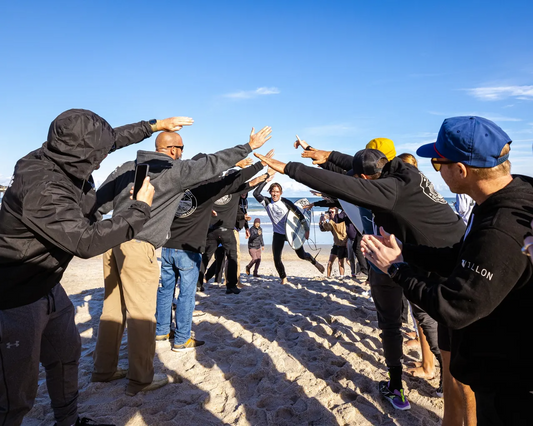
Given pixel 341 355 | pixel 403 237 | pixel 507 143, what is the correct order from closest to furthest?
pixel 507 143, pixel 403 237, pixel 341 355

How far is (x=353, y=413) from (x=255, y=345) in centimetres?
164

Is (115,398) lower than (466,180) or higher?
lower

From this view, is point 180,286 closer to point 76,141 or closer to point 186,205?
point 186,205

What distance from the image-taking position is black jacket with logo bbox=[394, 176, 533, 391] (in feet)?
4.24

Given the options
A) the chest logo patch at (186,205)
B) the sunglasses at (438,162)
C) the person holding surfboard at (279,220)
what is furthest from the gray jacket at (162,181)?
the person holding surfboard at (279,220)

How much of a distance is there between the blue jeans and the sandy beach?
0.87 feet

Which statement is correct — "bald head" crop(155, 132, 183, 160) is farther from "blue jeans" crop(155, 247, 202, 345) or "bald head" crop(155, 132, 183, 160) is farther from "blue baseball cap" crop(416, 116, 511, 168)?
"blue baseball cap" crop(416, 116, 511, 168)

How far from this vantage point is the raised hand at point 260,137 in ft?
11.8

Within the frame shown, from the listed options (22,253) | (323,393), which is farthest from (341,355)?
(22,253)

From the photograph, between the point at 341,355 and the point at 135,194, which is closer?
the point at 135,194

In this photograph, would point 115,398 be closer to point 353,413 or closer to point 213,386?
point 213,386

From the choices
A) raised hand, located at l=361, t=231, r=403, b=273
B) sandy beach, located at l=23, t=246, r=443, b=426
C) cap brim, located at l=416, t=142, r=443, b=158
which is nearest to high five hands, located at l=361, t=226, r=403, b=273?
raised hand, located at l=361, t=231, r=403, b=273

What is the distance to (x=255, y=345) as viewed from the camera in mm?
4316

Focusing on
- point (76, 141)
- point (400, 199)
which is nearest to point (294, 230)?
point (400, 199)
